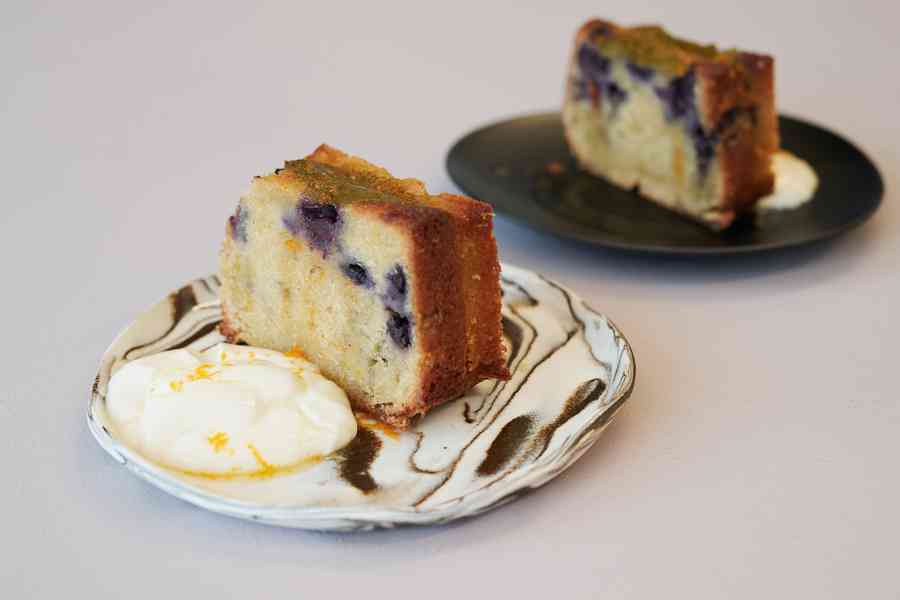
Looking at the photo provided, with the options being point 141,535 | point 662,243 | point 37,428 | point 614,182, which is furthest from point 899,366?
point 37,428

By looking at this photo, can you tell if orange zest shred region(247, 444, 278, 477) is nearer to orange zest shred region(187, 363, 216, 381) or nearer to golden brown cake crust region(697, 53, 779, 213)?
orange zest shred region(187, 363, 216, 381)

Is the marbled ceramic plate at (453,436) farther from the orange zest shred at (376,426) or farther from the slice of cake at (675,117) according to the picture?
the slice of cake at (675,117)

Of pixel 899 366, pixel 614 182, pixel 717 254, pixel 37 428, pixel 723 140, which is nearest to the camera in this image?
pixel 37 428

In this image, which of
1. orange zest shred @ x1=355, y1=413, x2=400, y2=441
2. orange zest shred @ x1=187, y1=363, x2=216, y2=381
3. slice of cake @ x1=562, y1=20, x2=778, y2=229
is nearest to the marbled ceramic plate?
orange zest shred @ x1=355, y1=413, x2=400, y2=441

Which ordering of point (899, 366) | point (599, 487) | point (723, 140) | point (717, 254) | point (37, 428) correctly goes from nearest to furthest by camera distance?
point (599, 487), point (37, 428), point (899, 366), point (717, 254), point (723, 140)

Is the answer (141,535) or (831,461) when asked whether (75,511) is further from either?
(831,461)
